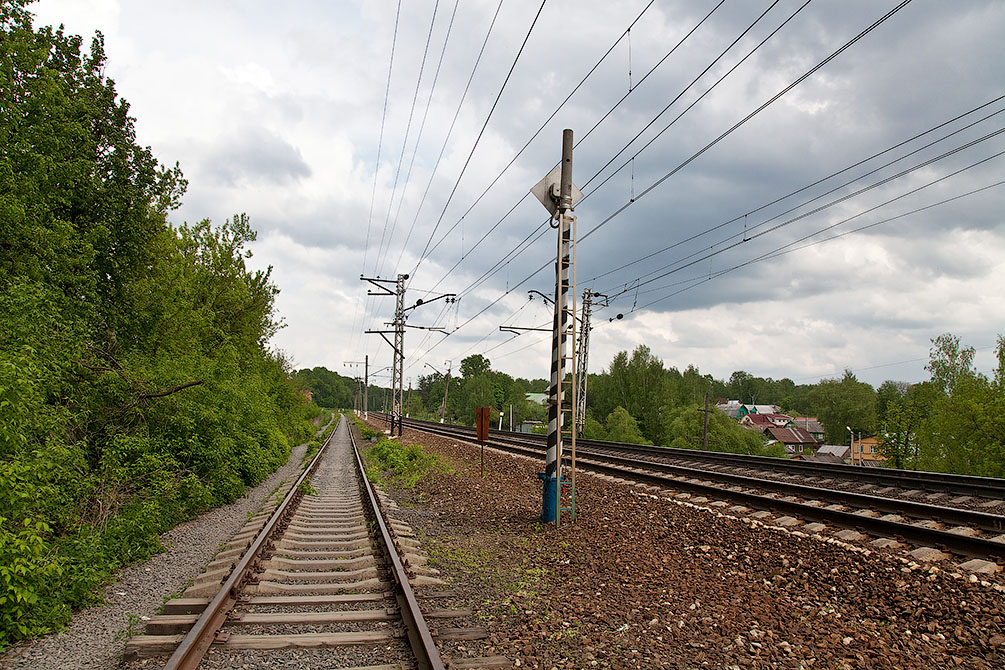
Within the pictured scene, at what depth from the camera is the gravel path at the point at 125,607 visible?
4.86 meters

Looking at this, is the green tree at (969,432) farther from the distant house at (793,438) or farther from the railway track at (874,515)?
the distant house at (793,438)

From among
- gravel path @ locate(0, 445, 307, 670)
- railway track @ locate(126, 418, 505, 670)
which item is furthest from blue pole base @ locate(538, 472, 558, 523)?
gravel path @ locate(0, 445, 307, 670)

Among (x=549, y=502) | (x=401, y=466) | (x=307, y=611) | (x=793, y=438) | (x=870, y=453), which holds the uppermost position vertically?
(x=549, y=502)

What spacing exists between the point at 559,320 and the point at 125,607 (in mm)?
6932

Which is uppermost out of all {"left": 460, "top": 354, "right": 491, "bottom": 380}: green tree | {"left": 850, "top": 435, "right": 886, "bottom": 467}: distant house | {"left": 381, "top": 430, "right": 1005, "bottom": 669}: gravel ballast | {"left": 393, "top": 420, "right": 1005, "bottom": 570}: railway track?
{"left": 460, "top": 354, "right": 491, "bottom": 380}: green tree

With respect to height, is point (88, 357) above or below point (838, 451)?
above

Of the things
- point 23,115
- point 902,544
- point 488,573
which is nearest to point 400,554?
point 488,573

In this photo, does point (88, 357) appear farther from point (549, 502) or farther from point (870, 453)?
point (870, 453)

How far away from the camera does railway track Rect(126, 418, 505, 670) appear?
4.63 m

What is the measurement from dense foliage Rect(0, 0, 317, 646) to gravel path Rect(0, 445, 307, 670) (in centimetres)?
21

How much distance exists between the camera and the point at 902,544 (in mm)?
7590

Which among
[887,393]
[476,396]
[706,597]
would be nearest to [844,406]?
[887,393]

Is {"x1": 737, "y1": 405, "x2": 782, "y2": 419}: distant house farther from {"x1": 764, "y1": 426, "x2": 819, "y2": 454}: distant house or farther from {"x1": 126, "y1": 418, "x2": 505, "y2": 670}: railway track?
{"x1": 126, "y1": 418, "x2": 505, "y2": 670}: railway track

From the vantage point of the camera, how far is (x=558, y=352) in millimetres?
10172
